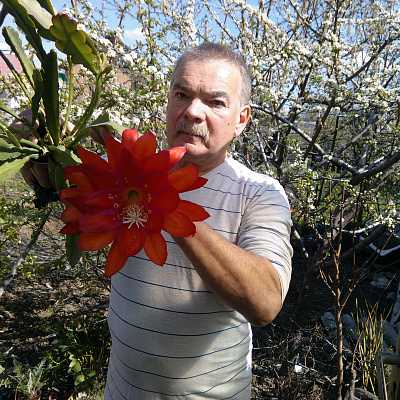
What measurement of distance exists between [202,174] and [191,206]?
2.27ft

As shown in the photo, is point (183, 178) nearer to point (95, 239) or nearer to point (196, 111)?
point (95, 239)

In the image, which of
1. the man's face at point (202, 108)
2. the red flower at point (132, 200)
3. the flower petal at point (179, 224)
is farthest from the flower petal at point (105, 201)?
the man's face at point (202, 108)

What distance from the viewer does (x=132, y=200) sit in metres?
0.78

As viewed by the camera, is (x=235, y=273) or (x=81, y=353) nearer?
(x=235, y=273)

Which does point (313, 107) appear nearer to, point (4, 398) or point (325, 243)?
point (325, 243)

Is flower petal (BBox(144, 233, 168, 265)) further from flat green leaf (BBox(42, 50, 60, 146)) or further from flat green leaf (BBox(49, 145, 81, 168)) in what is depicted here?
flat green leaf (BBox(42, 50, 60, 146))

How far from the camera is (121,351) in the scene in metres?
1.35

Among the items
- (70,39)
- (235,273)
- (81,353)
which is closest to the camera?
(235,273)

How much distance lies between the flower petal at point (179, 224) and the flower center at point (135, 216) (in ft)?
0.17

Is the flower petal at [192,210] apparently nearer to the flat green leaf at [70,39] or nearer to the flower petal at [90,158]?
the flower petal at [90,158]

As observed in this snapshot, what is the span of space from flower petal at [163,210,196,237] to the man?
0.43 m

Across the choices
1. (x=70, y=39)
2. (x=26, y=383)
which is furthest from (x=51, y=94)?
(x=26, y=383)

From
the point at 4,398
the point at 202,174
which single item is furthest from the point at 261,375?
the point at 202,174

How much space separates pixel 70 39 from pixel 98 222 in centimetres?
66
